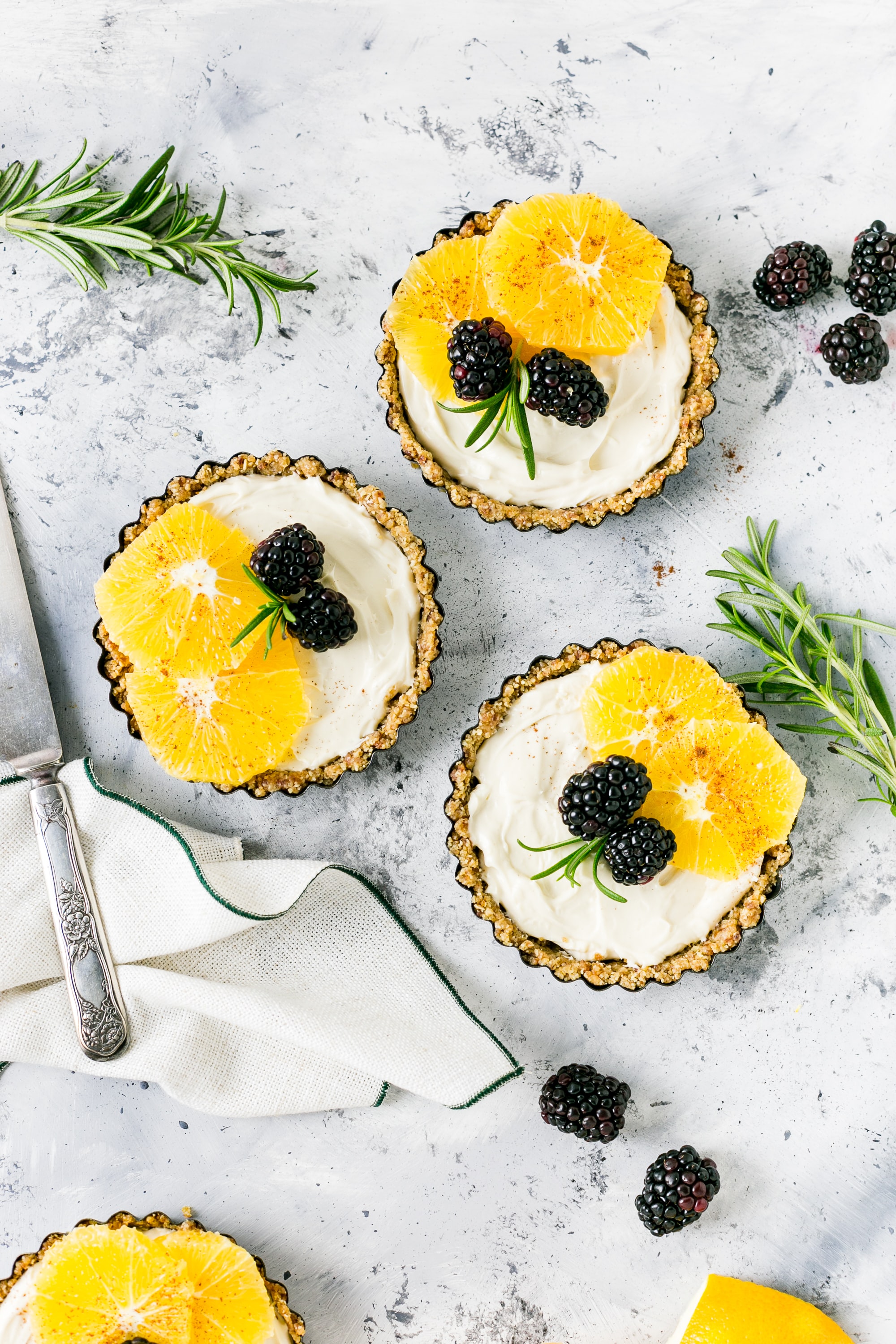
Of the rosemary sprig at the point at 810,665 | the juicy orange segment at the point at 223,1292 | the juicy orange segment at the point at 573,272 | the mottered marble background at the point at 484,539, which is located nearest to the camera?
the juicy orange segment at the point at 573,272

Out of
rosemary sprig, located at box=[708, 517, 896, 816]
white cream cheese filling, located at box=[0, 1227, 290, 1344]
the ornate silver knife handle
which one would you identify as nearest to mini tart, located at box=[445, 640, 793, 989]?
rosemary sprig, located at box=[708, 517, 896, 816]

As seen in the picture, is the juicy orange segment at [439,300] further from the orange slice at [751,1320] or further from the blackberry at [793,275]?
the orange slice at [751,1320]

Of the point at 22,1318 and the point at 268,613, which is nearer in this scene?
the point at 268,613

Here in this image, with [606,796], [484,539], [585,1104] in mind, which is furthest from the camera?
[484,539]

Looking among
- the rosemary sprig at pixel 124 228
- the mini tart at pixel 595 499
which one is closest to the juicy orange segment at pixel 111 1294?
the mini tart at pixel 595 499

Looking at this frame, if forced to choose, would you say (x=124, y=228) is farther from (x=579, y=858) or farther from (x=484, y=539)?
(x=579, y=858)

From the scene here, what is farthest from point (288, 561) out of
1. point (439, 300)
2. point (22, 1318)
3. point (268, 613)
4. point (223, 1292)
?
point (22, 1318)

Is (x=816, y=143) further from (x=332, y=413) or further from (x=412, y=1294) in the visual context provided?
(x=412, y=1294)
